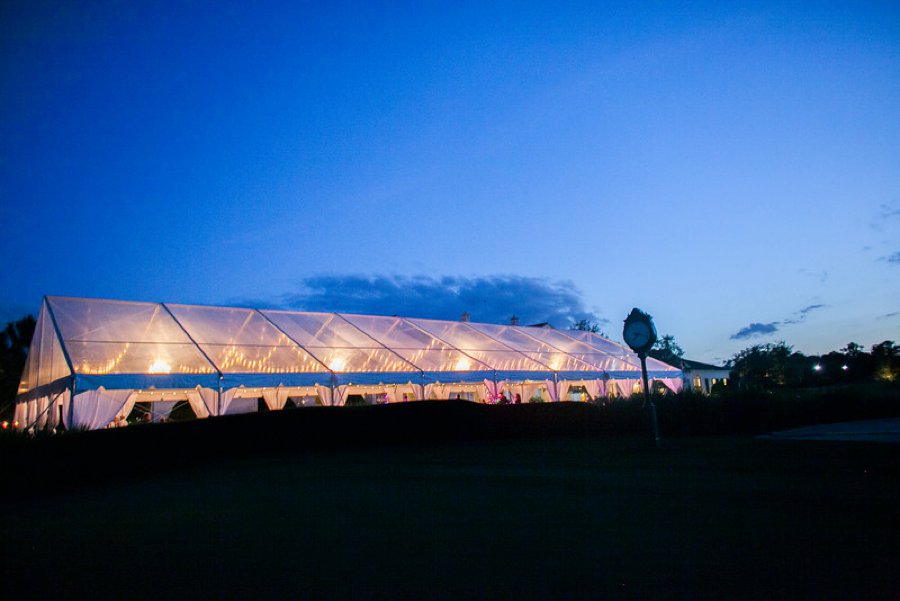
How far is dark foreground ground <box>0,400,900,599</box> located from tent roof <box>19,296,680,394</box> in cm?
723

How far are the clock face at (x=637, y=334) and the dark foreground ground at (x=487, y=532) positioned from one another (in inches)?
141

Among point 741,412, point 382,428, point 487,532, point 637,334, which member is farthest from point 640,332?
point 487,532

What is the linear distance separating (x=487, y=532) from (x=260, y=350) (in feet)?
50.1

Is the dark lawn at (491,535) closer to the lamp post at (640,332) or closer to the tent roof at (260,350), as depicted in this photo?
the lamp post at (640,332)

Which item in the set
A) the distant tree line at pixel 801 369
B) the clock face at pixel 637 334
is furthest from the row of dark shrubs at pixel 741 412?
the distant tree line at pixel 801 369

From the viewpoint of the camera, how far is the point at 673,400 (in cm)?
1420

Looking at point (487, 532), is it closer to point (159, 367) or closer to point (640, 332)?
point (640, 332)

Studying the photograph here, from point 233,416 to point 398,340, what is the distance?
10.2 meters

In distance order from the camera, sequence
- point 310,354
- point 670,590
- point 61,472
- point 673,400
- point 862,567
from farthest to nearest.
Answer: point 310,354, point 673,400, point 61,472, point 862,567, point 670,590

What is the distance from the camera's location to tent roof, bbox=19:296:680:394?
15.3 metres

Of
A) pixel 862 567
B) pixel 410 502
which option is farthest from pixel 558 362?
pixel 862 567

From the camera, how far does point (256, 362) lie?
1744cm

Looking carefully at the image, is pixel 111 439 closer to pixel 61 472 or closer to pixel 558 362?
pixel 61 472

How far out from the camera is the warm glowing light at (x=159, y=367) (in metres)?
15.2
